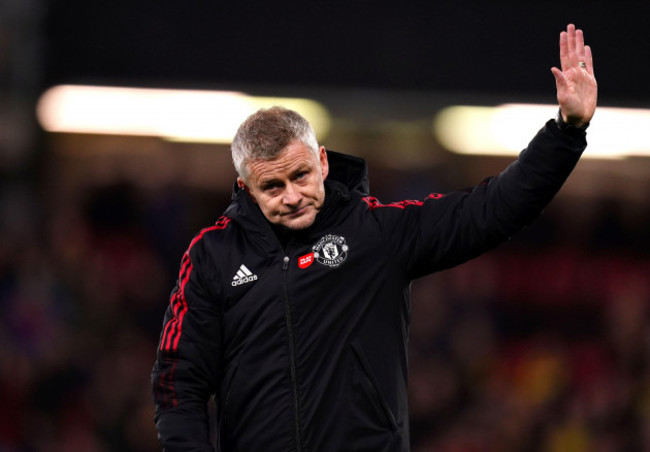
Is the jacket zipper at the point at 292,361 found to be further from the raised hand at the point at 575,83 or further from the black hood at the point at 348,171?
the raised hand at the point at 575,83

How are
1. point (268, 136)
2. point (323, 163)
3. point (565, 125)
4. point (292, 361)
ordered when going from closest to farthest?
point (565, 125), point (292, 361), point (268, 136), point (323, 163)

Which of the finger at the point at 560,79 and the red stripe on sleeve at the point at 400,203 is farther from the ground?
the finger at the point at 560,79

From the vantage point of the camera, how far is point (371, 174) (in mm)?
7668

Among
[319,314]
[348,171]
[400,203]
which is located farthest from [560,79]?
[319,314]

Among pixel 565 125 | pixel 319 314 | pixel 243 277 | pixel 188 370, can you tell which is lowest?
pixel 188 370

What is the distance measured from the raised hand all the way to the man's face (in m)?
0.69

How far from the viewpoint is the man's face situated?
2670mm

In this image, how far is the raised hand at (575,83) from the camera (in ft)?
8.14

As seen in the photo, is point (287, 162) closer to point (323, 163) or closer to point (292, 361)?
point (323, 163)

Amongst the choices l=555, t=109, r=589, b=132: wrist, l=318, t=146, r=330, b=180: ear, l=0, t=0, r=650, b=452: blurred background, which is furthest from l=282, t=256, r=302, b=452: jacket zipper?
l=0, t=0, r=650, b=452: blurred background

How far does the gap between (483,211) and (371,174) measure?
5.10 metres

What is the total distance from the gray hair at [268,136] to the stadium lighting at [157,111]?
4546 millimetres

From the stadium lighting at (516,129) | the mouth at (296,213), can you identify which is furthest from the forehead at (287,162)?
the stadium lighting at (516,129)

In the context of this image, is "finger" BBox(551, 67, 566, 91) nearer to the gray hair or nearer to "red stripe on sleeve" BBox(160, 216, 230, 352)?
the gray hair
